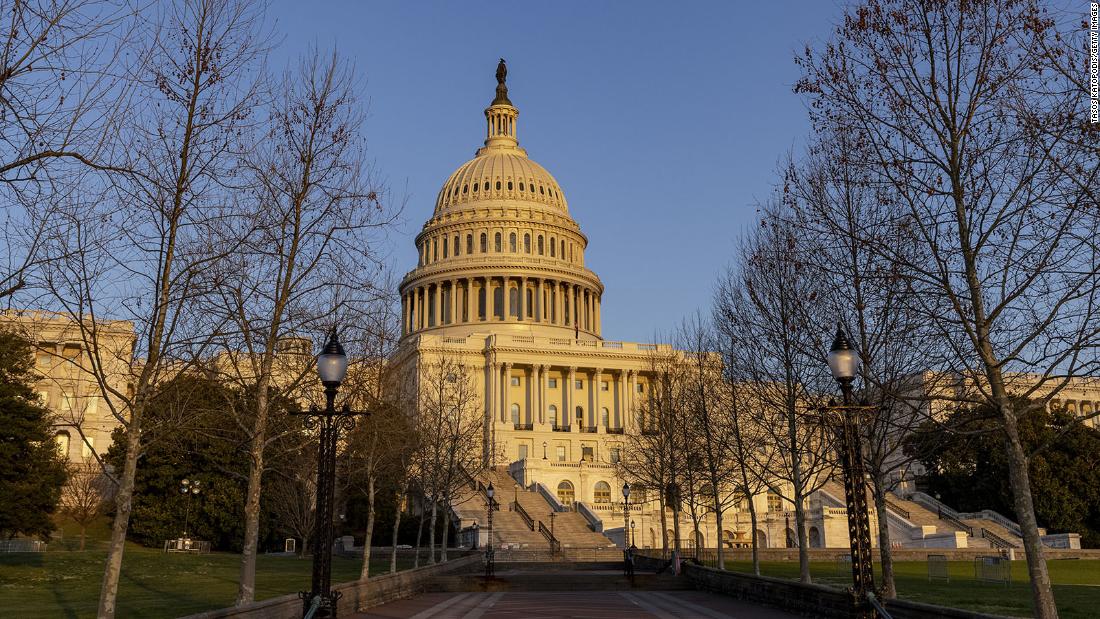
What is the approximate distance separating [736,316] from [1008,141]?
600 inches

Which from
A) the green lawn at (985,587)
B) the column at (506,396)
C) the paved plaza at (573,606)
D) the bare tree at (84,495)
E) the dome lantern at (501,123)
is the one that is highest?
the dome lantern at (501,123)

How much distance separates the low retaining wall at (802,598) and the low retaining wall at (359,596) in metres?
9.64

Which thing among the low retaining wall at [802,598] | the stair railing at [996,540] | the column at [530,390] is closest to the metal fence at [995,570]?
the low retaining wall at [802,598]

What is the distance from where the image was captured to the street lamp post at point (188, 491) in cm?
5826

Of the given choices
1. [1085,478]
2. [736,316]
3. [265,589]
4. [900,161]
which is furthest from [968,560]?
[900,161]

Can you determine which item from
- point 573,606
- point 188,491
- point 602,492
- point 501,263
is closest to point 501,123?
point 501,263

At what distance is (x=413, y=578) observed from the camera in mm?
30391

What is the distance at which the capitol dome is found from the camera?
12644cm

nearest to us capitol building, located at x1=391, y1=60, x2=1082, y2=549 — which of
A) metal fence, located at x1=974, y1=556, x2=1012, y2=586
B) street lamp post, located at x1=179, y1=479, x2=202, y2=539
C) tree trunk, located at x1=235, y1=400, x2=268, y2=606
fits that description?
street lamp post, located at x1=179, y1=479, x2=202, y2=539

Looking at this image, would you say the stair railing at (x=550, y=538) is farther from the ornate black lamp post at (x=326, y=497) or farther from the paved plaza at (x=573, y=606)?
the ornate black lamp post at (x=326, y=497)

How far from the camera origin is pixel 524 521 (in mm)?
64562

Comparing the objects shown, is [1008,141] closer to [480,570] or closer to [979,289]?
[979,289]

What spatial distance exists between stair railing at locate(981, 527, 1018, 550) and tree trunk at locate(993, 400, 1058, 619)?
51.5 metres

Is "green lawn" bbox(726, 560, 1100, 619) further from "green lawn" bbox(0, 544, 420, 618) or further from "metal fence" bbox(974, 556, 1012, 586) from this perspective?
"green lawn" bbox(0, 544, 420, 618)
